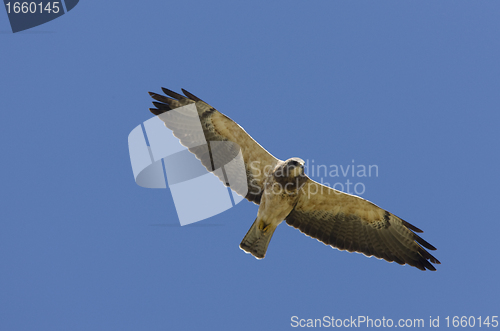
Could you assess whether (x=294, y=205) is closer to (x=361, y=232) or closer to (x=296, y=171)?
(x=296, y=171)

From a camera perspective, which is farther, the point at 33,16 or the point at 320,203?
the point at 33,16

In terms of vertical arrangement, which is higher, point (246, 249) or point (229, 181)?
point (229, 181)

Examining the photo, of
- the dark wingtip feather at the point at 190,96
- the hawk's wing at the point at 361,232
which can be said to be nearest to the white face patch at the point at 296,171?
the hawk's wing at the point at 361,232

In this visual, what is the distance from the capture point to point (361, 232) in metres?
10.4

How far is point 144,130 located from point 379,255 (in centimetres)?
529

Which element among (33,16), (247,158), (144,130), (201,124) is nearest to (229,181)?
(247,158)

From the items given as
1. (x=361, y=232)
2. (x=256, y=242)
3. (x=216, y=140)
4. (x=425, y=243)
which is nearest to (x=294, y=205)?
(x=256, y=242)

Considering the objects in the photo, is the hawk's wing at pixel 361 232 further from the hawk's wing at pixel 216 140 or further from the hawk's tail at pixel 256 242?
the hawk's wing at pixel 216 140

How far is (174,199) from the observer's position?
10.6m

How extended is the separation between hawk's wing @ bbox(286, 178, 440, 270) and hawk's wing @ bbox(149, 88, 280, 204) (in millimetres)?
1076

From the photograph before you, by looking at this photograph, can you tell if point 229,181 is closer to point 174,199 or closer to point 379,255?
point 174,199

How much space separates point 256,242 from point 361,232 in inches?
84.8

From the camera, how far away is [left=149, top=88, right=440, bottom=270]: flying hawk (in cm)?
974

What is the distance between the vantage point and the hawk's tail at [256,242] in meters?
9.98
